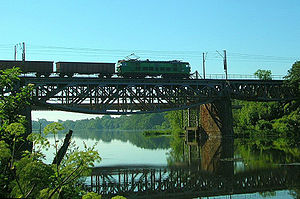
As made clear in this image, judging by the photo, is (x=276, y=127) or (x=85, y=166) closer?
(x=85, y=166)

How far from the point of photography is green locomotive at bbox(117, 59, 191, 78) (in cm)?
5512

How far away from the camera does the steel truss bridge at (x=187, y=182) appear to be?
63.4ft

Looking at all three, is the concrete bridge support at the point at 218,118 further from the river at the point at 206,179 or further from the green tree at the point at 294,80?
the river at the point at 206,179

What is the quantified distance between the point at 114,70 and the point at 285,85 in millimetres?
29750

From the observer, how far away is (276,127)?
6612 cm

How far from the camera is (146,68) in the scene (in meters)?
55.4

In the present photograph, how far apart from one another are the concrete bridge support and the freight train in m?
7.23

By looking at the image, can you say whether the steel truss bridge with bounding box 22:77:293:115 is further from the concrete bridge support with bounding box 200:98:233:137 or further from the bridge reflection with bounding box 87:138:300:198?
the bridge reflection with bounding box 87:138:300:198

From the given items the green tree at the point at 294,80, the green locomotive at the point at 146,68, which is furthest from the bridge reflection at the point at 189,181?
the green tree at the point at 294,80

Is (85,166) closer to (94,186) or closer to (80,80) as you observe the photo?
(94,186)

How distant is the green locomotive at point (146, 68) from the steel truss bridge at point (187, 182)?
1137 inches

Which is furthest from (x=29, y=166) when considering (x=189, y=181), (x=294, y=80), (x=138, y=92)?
(x=294, y=80)

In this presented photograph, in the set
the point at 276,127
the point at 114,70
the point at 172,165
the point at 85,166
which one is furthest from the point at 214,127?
the point at 85,166

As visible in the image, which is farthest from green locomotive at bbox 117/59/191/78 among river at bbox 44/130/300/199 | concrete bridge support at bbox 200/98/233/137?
river at bbox 44/130/300/199
